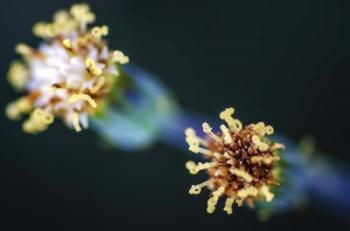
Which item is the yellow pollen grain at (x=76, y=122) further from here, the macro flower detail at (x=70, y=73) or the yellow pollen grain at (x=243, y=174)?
the yellow pollen grain at (x=243, y=174)

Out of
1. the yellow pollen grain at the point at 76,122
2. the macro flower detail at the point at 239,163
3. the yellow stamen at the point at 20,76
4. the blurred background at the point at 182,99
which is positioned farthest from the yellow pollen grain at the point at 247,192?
the blurred background at the point at 182,99

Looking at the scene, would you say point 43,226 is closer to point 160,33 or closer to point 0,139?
point 0,139

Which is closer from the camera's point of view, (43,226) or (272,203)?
(272,203)

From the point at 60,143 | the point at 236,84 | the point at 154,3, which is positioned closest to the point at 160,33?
the point at 154,3

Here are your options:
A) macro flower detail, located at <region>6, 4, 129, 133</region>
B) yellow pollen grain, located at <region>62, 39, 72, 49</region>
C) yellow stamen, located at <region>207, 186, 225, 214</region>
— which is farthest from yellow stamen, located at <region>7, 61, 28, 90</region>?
yellow stamen, located at <region>207, 186, 225, 214</region>

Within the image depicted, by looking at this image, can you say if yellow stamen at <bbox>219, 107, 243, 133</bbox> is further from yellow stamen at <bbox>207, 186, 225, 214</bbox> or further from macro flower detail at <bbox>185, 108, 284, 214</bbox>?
yellow stamen at <bbox>207, 186, 225, 214</bbox>

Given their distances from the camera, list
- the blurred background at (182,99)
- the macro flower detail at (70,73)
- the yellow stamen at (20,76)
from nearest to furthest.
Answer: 1. the macro flower detail at (70,73)
2. the yellow stamen at (20,76)
3. the blurred background at (182,99)
